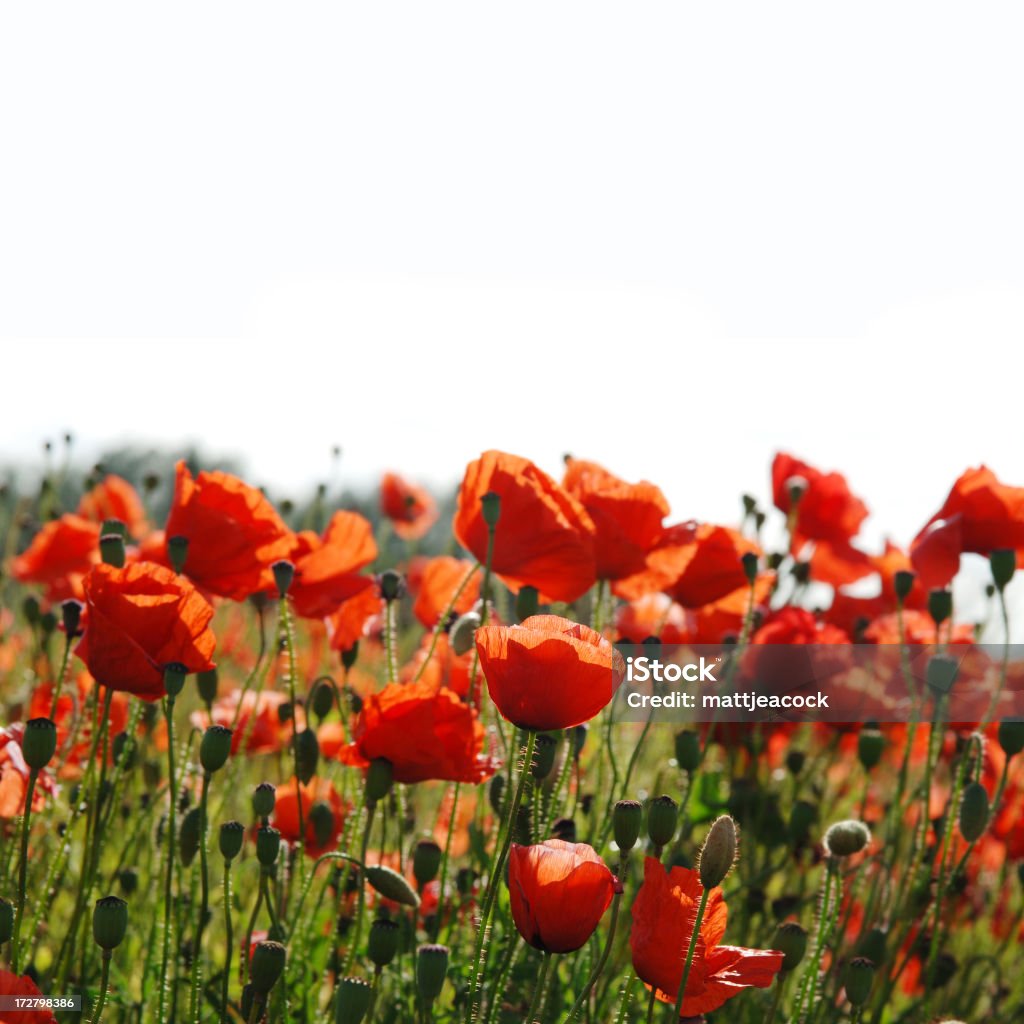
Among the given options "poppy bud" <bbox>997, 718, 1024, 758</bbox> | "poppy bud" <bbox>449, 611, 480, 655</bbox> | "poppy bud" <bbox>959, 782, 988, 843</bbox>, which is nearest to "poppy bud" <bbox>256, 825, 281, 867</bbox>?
"poppy bud" <bbox>449, 611, 480, 655</bbox>

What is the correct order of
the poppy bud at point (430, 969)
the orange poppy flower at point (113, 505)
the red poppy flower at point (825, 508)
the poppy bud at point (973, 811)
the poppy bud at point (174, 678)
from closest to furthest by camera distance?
the poppy bud at point (430, 969)
the poppy bud at point (174, 678)
the poppy bud at point (973, 811)
the red poppy flower at point (825, 508)
the orange poppy flower at point (113, 505)

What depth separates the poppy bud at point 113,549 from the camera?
1.70m

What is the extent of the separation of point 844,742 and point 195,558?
1.90 metres

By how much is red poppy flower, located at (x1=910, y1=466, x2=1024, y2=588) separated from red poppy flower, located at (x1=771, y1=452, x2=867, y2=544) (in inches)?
26.1

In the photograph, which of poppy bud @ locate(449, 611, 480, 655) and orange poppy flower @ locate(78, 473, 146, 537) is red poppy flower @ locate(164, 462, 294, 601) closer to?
poppy bud @ locate(449, 611, 480, 655)

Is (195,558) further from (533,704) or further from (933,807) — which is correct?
(933,807)

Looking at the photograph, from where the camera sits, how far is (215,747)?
141 centimetres

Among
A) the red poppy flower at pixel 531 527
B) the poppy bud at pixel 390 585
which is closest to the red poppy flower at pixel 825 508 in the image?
the red poppy flower at pixel 531 527

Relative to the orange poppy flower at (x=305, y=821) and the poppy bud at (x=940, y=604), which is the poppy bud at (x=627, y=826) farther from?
the poppy bud at (x=940, y=604)

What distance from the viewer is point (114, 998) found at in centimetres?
170

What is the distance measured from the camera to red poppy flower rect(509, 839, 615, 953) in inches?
43.1

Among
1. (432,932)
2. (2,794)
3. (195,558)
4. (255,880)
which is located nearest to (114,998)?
(2,794)

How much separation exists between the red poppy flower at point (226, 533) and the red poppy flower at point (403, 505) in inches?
84.6

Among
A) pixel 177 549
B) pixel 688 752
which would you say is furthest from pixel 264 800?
pixel 688 752
